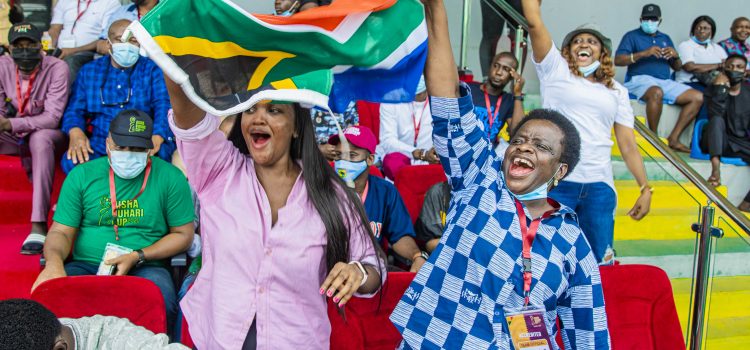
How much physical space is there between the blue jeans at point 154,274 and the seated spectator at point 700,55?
21.3 feet

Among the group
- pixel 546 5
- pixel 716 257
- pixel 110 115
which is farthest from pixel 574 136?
pixel 546 5

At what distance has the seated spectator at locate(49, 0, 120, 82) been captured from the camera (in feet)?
21.3

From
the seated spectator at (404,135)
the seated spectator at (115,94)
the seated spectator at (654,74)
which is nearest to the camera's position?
the seated spectator at (115,94)

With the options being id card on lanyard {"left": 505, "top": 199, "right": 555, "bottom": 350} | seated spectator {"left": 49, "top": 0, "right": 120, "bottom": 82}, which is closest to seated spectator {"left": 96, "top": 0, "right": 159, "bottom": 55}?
seated spectator {"left": 49, "top": 0, "right": 120, "bottom": 82}

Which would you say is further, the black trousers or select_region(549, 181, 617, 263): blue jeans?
the black trousers

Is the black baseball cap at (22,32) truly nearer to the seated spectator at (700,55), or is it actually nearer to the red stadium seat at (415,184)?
the red stadium seat at (415,184)

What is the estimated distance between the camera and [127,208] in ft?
13.1

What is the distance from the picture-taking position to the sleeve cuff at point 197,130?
6.68ft

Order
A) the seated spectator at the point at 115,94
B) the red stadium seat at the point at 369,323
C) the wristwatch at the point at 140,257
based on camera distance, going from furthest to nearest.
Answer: the seated spectator at the point at 115,94 → the wristwatch at the point at 140,257 → the red stadium seat at the point at 369,323

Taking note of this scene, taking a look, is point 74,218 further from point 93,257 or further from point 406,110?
point 406,110

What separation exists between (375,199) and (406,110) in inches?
72.8

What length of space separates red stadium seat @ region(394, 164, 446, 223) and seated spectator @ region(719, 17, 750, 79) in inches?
202

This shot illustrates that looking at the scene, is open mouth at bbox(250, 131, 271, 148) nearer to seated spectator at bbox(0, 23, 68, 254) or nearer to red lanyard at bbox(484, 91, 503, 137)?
seated spectator at bbox(0, 23, 68, 254)

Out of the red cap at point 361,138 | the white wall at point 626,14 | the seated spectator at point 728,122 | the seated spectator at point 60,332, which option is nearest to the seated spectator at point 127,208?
the red cap at point 361,138
